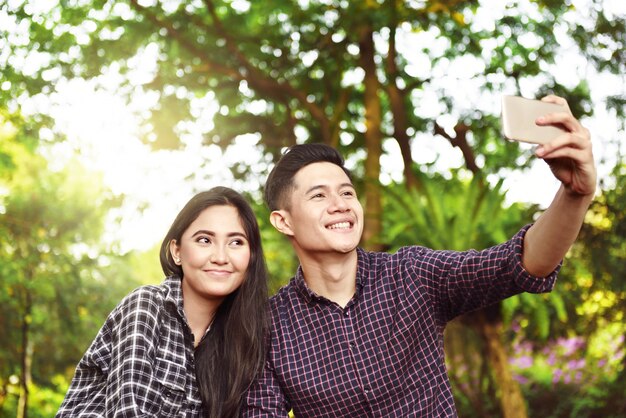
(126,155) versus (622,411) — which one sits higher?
(126,155)

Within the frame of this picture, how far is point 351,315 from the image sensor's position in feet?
7.91

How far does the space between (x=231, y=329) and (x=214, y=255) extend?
31cm

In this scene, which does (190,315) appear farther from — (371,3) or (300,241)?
(371,3)

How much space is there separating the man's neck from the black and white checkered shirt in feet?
1.66

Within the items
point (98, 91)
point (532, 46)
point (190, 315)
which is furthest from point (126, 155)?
point (190, 315)

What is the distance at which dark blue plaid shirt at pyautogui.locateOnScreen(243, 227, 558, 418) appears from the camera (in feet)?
7.48

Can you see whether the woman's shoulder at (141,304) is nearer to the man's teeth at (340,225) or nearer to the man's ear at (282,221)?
the man's ear at (282,221)

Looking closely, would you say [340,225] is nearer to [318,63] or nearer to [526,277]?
[526,277]

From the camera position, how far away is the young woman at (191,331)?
2.32 meters

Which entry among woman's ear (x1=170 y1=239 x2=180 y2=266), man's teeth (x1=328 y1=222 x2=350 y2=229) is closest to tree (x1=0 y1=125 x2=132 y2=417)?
woman's ear (x1=170 y1=239 x2=180 y2=266)

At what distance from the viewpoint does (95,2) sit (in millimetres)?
5648

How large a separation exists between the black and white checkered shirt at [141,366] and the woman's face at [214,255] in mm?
103

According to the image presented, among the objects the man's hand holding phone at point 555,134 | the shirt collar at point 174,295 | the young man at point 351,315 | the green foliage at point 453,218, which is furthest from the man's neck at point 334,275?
the green foliage at point 453,218

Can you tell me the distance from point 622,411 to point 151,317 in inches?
234
